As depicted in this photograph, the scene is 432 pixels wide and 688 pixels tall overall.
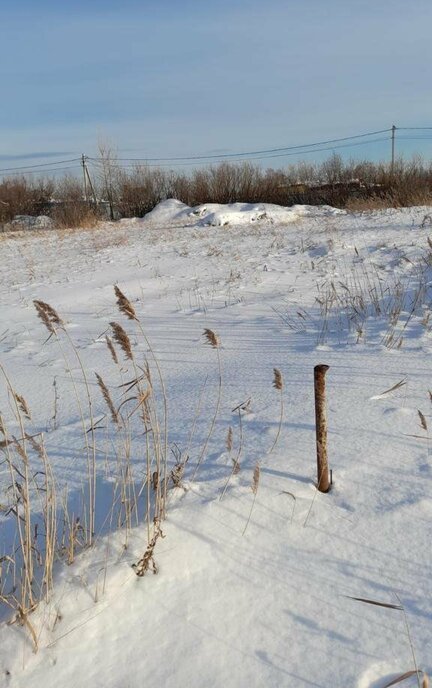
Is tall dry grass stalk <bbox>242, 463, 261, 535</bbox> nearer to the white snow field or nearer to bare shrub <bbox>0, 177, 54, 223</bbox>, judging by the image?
the white snow field

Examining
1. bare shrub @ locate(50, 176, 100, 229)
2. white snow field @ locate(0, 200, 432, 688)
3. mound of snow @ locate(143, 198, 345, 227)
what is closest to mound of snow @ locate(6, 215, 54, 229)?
bare shrub @ locate(50, 176, 100, 229)

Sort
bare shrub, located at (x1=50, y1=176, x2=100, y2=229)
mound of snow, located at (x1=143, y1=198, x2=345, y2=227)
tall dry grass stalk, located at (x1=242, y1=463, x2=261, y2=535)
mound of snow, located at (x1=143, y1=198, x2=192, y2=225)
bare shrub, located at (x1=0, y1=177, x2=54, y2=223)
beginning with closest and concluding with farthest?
1. tall dry grass stalk, located at (x1=242, y1=463, x2=261, y2=535)
2. mound of snow, located at (x1=143, y1=198, x2=345, y2=227)
3. bare shrub, located at (x1=50, y1=176, x2=100, y2=229)
4. mound of snow, located at (x1=143, y1=198, x2=192, y2=225)
5. bare shrub, located at (x1=0, y1=177, x2=54, y2=223)

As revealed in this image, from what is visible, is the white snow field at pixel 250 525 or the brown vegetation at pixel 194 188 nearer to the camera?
the white snow field at pixel 250 525

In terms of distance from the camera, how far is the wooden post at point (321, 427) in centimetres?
177

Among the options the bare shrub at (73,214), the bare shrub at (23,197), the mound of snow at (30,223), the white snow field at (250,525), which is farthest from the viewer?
the bare shrub at (23,197)

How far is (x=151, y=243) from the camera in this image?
12102 mm

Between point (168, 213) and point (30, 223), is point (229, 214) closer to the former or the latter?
point (168, 213)

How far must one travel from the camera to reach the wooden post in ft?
5.81

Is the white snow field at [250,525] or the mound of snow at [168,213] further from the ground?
the mound of snow at [168,213]

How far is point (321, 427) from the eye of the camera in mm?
1844

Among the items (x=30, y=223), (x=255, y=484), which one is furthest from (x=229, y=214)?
(x=255, y=484)

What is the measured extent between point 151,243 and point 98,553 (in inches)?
429

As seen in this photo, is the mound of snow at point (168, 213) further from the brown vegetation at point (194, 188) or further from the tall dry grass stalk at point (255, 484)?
the tall dry grass stalk at point (255, 484)

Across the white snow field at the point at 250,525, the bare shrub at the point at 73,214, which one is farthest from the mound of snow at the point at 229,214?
the white snow field at the point at 250,525
